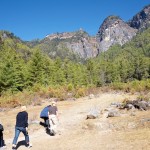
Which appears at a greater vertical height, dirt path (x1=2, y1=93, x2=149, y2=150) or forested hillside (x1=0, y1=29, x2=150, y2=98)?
forested hillside (x1=0, y1=29, x2=150, y2=98)

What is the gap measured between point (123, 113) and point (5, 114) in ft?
29.9

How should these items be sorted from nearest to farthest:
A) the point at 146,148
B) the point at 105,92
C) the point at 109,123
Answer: the point at 146,148 < the point at 109,123 < the point at 105,92

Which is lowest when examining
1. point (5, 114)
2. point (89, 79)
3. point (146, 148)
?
point (146, 148)

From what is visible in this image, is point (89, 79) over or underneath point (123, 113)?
over

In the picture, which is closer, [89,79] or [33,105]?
[33,105]

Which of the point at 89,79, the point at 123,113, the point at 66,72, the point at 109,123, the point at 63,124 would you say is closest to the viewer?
the point at 109,123

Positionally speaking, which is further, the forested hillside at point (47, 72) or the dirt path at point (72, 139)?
the forested hillside at point (47, 72)

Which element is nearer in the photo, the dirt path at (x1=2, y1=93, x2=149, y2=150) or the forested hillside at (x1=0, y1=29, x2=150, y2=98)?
the dirt path at (x1=2, y1=93, x2=149, y2=150)

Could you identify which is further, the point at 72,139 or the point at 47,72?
the point at 47,72

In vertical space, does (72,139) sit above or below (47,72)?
below

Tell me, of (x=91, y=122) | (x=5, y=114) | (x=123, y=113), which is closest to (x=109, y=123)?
(x=91, y=122)

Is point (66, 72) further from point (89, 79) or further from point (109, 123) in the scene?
point (109, 123)

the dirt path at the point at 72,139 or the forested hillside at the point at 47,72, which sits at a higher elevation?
the forested hillside at the point at 47,72

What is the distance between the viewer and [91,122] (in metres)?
16.6
